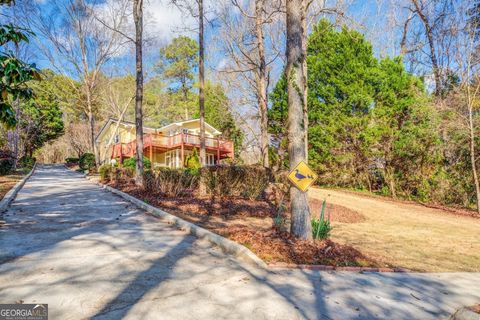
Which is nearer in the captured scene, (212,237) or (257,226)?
(212,237)

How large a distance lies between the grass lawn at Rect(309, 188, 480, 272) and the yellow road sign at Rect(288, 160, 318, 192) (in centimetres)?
174

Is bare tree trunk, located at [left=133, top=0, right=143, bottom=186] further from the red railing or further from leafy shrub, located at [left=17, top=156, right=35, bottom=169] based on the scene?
leafy shrub, located at [left=17, top=156, right=35, bottom=169]

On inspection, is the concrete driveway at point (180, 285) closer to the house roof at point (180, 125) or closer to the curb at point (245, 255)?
the curb at point (245, 255)

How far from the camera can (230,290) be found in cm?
331

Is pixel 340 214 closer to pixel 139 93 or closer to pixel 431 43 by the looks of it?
pixel 139 93

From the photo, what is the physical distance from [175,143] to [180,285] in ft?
83.9

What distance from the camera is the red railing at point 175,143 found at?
2770cm

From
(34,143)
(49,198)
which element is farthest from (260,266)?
(34,143)

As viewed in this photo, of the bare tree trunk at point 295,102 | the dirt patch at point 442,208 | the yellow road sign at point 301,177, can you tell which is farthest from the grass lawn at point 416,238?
the yellow road sign at point 301,177

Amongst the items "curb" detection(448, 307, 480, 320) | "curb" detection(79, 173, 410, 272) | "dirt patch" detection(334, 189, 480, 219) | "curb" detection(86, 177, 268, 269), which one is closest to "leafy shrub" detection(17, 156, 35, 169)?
"curb" detection(86, 177, 268, 269)

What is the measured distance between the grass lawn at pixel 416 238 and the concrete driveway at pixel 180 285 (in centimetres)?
85

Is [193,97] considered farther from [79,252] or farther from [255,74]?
[79,252]

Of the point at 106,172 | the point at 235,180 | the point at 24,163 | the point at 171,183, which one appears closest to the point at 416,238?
the point at 235,180

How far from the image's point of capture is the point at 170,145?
28.4 m
